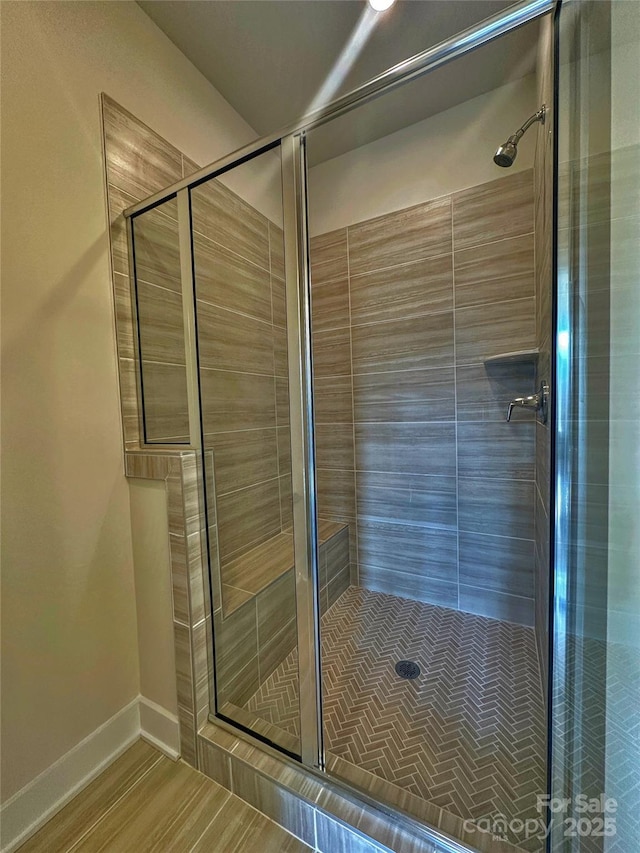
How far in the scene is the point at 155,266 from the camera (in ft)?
4.00

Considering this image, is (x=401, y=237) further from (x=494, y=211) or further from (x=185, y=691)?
(x=185, y=691)

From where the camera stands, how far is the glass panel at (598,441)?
58cm

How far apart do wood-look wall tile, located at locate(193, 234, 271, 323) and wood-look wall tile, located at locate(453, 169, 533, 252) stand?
107cm

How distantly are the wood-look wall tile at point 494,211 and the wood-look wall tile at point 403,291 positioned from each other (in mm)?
161

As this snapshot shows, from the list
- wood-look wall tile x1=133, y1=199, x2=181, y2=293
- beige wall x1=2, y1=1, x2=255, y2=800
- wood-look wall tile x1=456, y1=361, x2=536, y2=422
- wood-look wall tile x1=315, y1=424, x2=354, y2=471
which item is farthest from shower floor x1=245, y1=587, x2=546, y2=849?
wood-look wall tile x1=133, y1=199, x2=181, y2=293

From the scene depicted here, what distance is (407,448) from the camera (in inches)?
75.1

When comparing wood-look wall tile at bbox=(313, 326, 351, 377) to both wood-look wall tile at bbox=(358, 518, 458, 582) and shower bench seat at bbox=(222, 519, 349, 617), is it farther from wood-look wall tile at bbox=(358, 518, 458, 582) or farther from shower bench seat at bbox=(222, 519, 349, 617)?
shower bench seat at bbox=(222, 519, 349, 617)

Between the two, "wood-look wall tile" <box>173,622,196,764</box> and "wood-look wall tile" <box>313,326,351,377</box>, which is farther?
→ "wood-look wall tile" <box>313,326,351,377</box>

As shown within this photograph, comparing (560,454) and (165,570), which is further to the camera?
(165,570)

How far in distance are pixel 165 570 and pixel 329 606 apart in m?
1.09

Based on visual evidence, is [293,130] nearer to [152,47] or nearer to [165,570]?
[152,47]

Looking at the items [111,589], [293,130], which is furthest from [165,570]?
[293,130]

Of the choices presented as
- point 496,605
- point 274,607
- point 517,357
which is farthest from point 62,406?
point 496,605

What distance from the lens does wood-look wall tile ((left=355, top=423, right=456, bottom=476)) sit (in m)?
1.81
